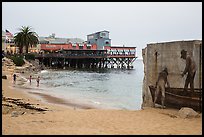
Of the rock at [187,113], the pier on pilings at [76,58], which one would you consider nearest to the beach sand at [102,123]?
the rock at [187,113]

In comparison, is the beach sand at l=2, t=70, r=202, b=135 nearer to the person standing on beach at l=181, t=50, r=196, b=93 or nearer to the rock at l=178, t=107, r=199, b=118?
the rock at l=178, t=107, r=199, b=118

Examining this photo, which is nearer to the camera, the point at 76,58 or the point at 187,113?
the point at 187,113

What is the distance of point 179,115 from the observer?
9.78m

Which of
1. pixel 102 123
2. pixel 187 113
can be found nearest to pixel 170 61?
pixel 187 113

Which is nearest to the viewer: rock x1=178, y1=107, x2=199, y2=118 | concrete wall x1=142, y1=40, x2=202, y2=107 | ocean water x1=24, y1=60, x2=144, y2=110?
rock x1=178, y1=107, x2=199, y2=118

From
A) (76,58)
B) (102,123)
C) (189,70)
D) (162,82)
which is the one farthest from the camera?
(76,58)

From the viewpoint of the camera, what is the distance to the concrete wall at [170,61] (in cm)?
1000

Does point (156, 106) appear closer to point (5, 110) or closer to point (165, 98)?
point (165, 98)

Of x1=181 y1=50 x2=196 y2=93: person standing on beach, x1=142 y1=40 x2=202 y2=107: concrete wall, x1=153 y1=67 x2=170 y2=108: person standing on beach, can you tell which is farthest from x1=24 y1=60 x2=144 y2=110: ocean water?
x1=181 y1=50 x2=196 y2=93: person standing on beach

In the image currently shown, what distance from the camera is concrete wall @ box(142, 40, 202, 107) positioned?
1000cm

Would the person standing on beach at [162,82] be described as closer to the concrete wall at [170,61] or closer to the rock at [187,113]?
the concrete wall at [170,61]

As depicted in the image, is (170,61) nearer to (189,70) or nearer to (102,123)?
(189,70)

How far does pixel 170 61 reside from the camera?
1105cm

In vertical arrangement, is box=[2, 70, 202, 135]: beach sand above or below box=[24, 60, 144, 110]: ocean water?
above
